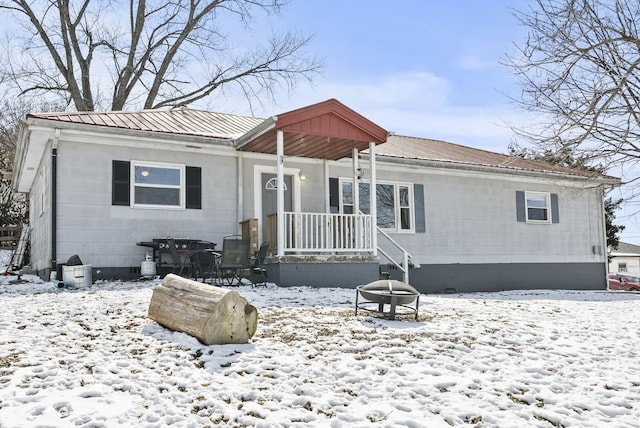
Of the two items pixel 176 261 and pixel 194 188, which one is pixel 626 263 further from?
pixel 176 261

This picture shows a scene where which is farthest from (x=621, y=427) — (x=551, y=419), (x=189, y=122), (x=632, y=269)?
(x=632, y=269)

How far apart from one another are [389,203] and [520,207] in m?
3.84

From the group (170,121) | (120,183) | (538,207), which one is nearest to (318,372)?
(120,183)

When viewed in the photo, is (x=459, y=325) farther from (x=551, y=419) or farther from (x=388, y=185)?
(x=388, y=185)

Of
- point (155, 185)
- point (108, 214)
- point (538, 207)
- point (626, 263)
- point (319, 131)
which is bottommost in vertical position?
point (626, 263)

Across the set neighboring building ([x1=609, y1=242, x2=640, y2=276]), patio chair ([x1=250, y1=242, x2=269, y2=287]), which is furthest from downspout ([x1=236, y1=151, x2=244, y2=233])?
neighboring building ([x1=609, y1=242, x2=640, y2=276])

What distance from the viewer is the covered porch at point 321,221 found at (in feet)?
29.8

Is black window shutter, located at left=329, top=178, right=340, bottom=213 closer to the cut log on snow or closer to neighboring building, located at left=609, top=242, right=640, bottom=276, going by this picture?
the cut log on snow

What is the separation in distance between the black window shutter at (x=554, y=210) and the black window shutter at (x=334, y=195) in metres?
6.29

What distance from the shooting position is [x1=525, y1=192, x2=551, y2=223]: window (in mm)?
14180

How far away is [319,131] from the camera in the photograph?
9.26 metres

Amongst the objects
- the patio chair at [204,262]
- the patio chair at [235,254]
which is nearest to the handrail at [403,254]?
the patio chair at [235,254]

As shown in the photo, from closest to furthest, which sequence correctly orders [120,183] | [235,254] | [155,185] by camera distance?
[235,254] → [120,183] → [155,185]

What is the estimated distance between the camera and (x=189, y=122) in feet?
38.3
